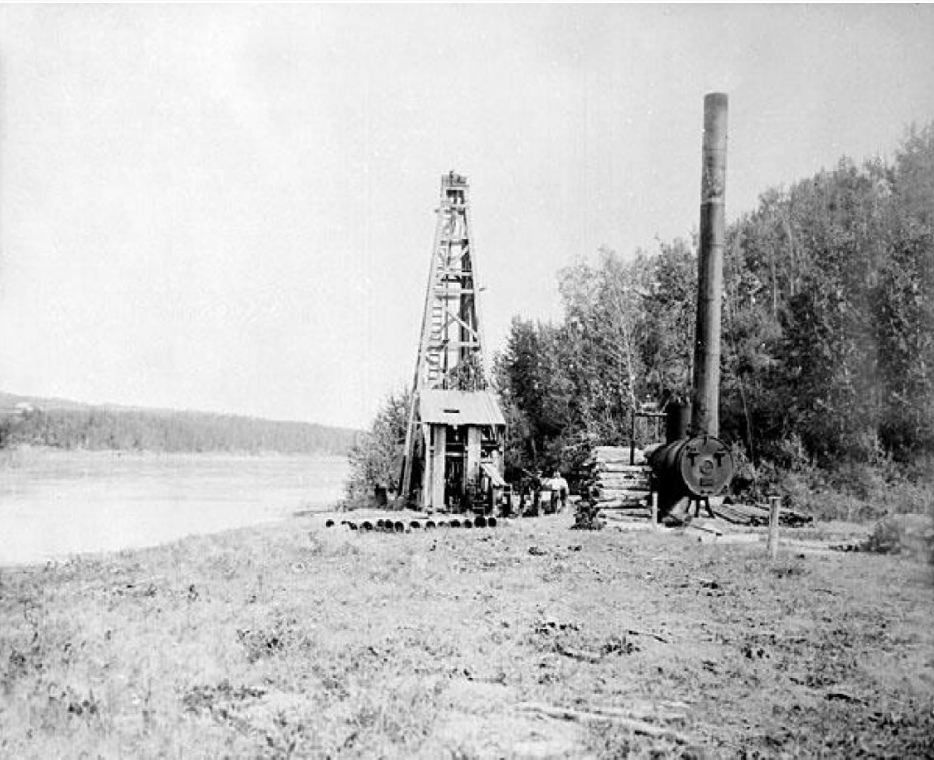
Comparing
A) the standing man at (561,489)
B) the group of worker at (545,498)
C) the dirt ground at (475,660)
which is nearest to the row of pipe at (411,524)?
the group of worker at (545,498)

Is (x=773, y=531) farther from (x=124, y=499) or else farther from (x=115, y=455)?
(x=115, y=455)

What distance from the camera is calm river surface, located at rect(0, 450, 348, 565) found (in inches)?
716

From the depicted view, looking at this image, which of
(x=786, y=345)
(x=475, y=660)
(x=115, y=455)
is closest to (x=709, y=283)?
(x=786, y=345)

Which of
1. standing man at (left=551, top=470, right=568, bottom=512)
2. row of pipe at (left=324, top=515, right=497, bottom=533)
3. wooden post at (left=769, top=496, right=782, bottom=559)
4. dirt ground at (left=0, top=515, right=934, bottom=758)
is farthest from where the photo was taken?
standing man at (left=551, top=470, right=568, bottom=512)

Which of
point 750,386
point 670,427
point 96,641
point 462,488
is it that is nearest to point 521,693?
point 96,641

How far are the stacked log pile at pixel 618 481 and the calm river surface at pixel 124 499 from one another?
9.48 m

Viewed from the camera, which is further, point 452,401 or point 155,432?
point 155,432

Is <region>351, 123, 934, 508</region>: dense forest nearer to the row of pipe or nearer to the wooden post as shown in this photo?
the wooden post

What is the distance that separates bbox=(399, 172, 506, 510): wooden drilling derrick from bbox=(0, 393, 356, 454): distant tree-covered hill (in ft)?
27.8

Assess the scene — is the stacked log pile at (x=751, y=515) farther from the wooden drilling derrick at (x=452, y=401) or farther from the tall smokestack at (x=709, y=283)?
the wooden drilling derrick at (x=452, y=401)

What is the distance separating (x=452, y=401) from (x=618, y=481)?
4.56m

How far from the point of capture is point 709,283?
17859 millimetres

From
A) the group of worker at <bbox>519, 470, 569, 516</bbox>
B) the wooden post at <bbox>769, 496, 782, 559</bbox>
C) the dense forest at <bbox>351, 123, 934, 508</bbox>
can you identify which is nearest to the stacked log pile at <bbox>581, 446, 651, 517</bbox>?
the group of worker at <bbox>519, 470, 569, 516</bbox>

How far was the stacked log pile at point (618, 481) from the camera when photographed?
18172mm
